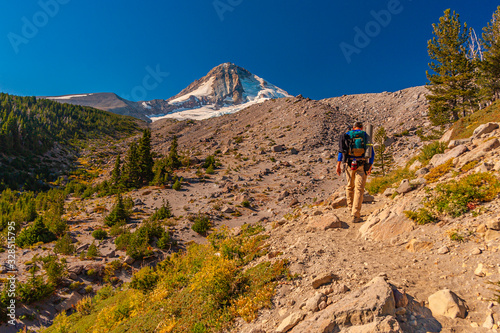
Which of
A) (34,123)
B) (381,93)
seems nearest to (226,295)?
(381,93)

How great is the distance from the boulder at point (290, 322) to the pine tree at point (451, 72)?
98.3ft

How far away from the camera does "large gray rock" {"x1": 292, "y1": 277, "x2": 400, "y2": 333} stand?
3.04 m

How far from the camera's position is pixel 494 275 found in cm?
332

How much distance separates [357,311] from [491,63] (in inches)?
1347

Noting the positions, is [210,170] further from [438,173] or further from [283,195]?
[438,173]

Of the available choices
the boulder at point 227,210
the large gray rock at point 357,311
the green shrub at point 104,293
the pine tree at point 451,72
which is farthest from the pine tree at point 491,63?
the green shrub at point 104,293

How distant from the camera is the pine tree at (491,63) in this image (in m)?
24.7

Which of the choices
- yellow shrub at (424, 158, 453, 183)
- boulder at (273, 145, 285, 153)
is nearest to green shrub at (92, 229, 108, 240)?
yellow shrub at (424, 158, 453, 183)

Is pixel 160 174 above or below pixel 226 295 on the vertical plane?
above

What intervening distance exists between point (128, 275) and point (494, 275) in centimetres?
1420

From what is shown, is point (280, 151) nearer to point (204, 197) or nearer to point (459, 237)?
point (204, 197)

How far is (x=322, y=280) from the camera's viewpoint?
4.32m

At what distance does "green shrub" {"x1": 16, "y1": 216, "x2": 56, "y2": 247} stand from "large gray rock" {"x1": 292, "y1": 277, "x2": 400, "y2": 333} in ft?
62.2

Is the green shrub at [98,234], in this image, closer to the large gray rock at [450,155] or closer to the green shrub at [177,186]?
the green shrub at [177,186]
